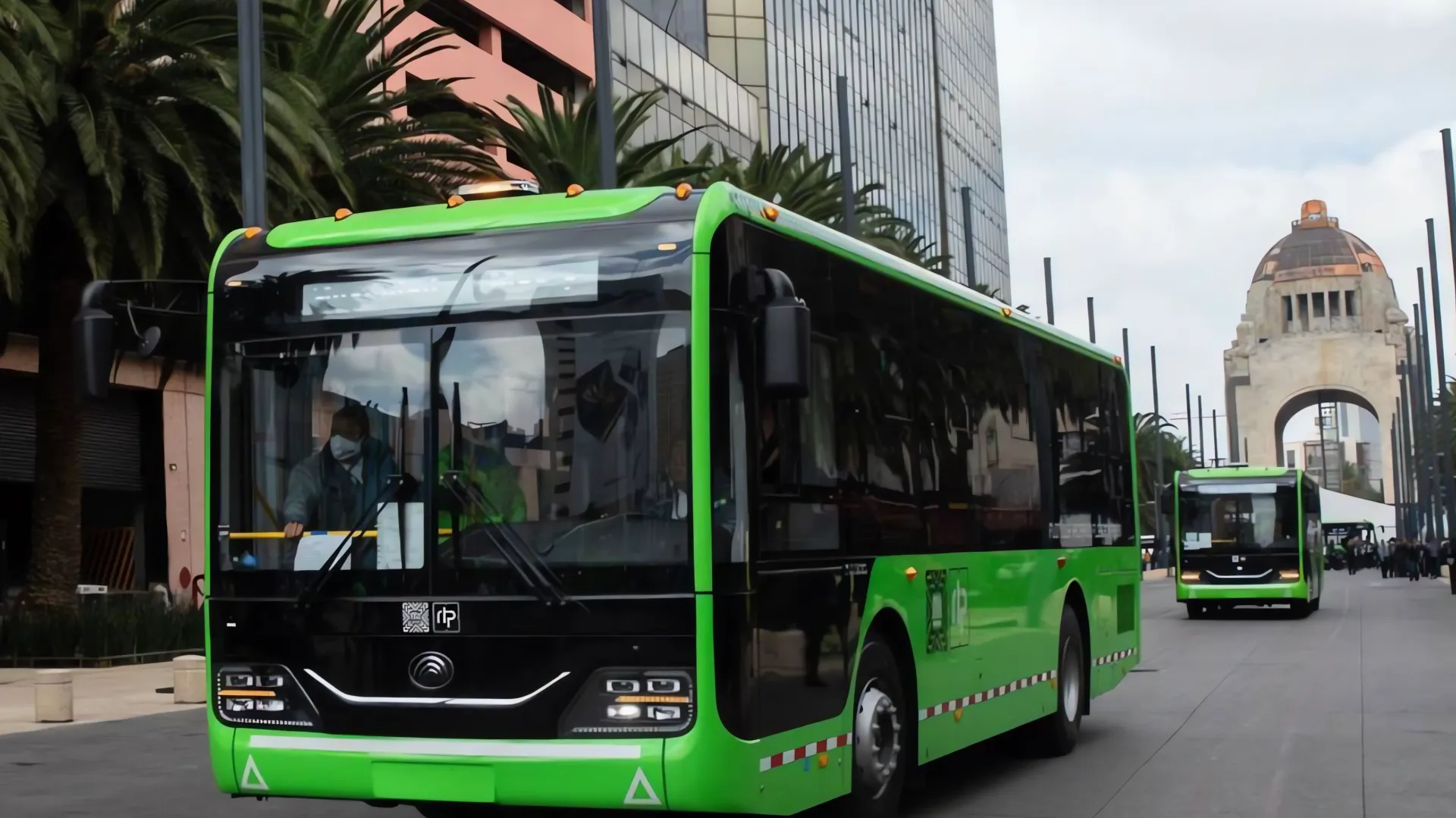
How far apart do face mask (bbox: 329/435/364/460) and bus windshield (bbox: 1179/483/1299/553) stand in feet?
96.3

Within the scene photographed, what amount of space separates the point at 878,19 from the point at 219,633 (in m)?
71.2

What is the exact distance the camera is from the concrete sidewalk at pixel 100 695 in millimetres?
17438

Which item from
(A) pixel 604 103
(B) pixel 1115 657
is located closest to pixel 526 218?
(B) pixel 1115 657

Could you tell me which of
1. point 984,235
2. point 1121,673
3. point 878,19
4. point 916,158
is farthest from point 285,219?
point 984,235

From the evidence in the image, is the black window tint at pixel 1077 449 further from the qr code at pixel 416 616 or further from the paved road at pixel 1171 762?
the qr code at pixel 416 616

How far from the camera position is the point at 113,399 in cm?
3669

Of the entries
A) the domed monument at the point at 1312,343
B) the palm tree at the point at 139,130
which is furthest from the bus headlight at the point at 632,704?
the domed monument at the point at 1312,343

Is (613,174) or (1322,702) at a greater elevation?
(613,174)

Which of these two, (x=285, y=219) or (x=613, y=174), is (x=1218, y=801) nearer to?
(x=613, y=174)

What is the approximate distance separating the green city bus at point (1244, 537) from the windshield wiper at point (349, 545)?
94.8 ft

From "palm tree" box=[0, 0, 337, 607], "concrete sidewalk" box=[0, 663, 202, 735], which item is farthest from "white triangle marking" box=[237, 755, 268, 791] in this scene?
"palm tree" box=[0, 0, 337, 607]

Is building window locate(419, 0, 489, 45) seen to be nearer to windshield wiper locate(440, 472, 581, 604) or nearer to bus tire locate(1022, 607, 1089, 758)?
bus tire locate(1022, 607, 1089, 758)

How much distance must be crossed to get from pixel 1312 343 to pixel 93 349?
156 m

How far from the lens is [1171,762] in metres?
12.2
